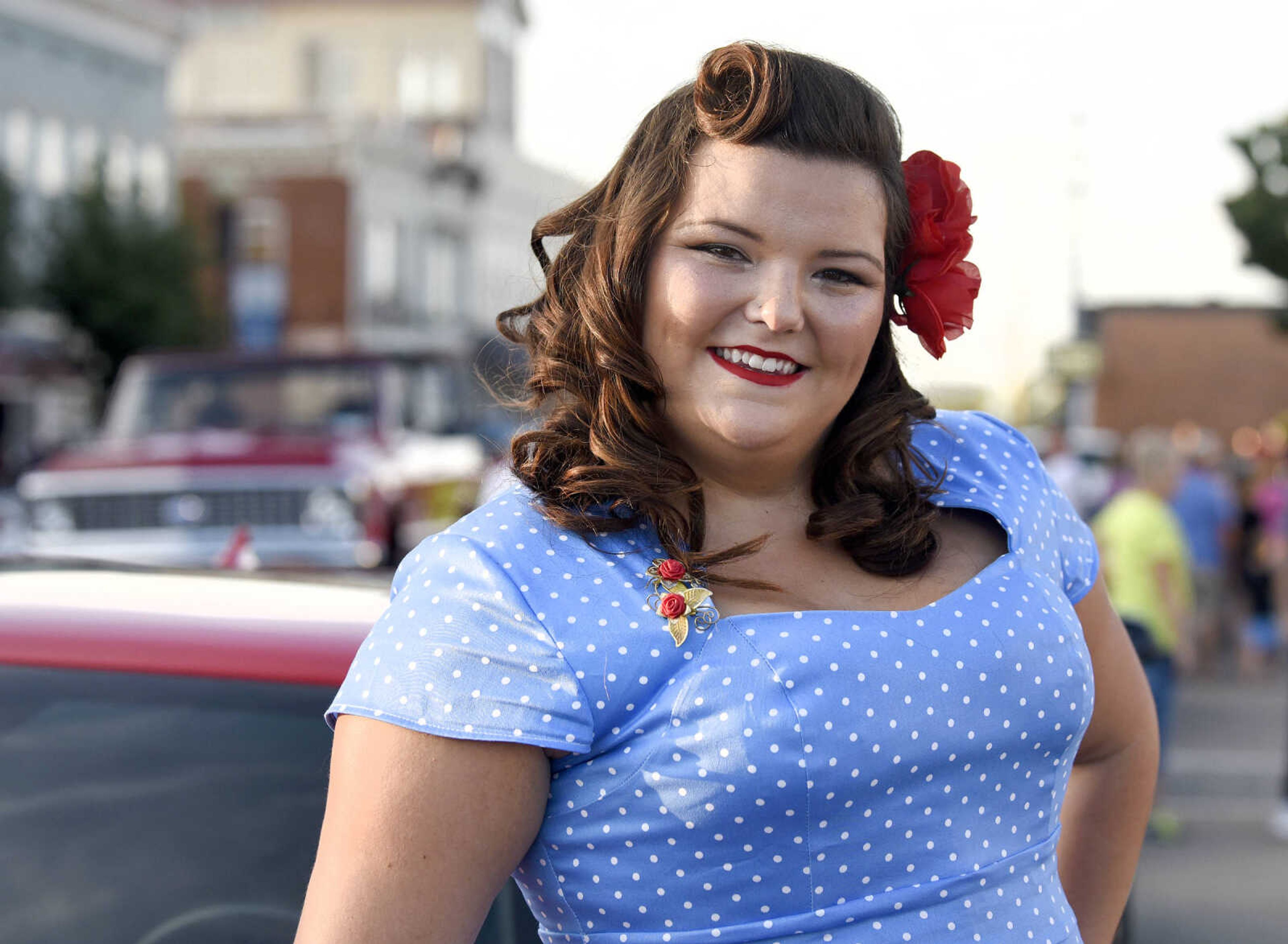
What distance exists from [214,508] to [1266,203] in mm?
16736

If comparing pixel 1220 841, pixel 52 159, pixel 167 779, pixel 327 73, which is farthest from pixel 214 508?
pixel 327 73

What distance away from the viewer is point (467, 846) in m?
1.45

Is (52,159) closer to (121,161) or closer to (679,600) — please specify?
(121,161)

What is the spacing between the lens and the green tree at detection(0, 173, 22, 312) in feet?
78.7

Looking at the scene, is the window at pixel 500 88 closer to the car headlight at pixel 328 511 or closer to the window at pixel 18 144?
the window at pixel 18 144

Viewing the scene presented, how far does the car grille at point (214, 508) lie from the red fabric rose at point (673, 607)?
24.5ft

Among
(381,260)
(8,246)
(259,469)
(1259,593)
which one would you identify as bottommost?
(381,260)

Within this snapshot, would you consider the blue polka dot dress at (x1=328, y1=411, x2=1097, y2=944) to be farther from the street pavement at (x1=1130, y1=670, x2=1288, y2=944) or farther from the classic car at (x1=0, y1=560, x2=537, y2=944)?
the street pavement at (x1=1130, y1=670, x2=1288, y2=944)

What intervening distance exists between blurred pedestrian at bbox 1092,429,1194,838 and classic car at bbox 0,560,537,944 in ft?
17.7

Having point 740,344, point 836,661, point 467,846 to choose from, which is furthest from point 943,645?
point 467,846

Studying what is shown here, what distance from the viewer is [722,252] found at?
1674 millimetres

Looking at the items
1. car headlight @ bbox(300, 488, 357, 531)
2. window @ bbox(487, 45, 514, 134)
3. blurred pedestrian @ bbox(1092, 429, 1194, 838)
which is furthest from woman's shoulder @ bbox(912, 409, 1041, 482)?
window @ bbox(487, 45, 514, 134)

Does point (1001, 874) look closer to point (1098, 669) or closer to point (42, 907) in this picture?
point (1098, 669)

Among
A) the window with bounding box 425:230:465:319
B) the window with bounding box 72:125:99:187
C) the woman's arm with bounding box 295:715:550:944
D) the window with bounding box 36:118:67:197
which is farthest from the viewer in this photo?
the window with bounding box 425:230:465:319
